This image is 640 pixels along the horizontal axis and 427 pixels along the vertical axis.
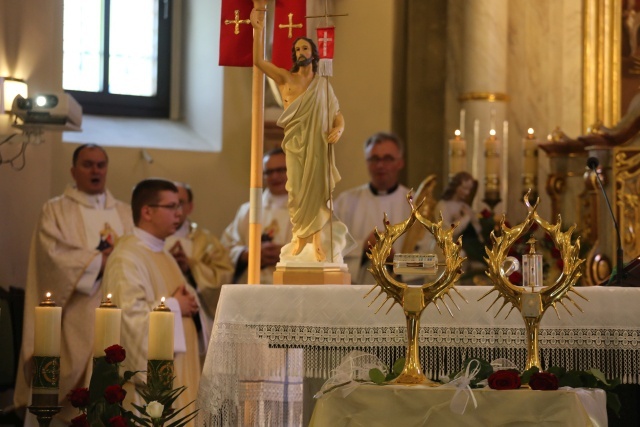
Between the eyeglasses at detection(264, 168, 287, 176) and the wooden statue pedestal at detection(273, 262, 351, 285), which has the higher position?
the eyeglasses at detection(264, 168, 287, 176)

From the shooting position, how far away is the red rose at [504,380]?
4.87m

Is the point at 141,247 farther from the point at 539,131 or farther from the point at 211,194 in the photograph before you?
the point at 539,131

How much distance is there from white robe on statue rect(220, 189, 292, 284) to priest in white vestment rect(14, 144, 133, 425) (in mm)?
794

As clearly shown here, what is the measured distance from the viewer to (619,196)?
390 inches

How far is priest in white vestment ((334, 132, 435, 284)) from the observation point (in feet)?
35.2

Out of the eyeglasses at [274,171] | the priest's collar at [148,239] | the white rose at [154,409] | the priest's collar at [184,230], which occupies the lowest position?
the white rose at [154,409]

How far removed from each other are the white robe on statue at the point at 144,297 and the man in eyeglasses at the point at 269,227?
1.12 meters

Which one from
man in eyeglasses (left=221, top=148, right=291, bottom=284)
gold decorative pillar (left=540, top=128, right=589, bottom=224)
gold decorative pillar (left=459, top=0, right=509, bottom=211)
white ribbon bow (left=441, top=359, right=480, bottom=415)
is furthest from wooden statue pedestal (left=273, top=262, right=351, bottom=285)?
gold decorative pillar (left=459, top=0, right=509, bottom=211)

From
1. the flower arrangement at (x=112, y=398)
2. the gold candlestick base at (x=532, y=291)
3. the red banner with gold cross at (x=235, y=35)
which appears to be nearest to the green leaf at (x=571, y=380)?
the gold candlestick base at (x=532, y=291)

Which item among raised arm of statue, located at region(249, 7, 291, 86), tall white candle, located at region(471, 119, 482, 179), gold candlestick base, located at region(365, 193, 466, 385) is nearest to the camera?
gold candlestick base, located at region(365, 193, 466, 385)

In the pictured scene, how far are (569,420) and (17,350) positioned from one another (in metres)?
6.60

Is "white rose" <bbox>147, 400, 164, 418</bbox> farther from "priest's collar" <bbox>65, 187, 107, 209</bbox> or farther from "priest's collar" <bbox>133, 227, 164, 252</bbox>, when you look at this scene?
"priest's collar" <bbox>65, 187, 107, 209</bbox>

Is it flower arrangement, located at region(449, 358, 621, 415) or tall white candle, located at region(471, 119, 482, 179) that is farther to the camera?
tall white candle, located at region(471, 119, 482, 179)

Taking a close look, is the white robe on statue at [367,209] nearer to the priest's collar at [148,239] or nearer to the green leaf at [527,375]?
the priest's collar at [148,239]
